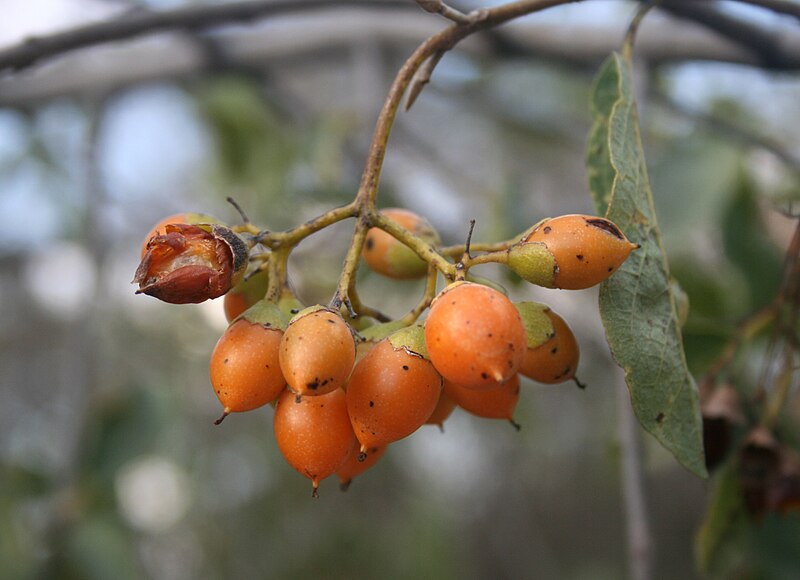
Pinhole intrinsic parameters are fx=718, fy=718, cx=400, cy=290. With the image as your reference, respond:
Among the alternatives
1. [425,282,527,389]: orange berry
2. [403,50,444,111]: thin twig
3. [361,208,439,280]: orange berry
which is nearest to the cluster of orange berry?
[425,282,527,389]: orange berry

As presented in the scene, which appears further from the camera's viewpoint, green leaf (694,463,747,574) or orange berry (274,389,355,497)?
green leaf (694,463,747,574)

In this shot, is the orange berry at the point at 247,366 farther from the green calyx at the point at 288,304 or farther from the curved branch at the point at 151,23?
the curved branch at the point at 151,23

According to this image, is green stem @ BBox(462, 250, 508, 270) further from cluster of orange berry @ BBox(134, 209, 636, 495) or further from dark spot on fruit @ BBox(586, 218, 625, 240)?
dark spot on fruit @ BBox(586, 218, 625, 240)

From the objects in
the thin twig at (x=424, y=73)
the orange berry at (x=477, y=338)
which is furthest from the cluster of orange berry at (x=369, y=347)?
the thin twig at (x=424, y=73)

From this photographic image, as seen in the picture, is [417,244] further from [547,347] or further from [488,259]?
[547,347]

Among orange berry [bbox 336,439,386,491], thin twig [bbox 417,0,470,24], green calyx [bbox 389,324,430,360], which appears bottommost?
orange berry [bbox 336,439,386,491]
